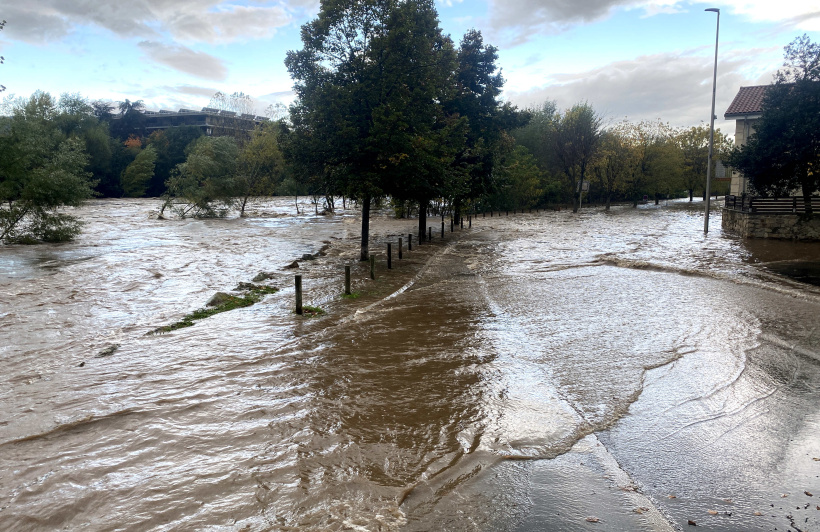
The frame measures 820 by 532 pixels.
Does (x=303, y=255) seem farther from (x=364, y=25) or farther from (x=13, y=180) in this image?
(x=13, y=180)

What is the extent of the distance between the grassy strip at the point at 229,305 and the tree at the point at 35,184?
671 inches

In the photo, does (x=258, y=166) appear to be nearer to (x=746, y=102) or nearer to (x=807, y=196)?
(x=746, y=102)

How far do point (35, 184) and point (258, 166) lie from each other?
2681 centimetres

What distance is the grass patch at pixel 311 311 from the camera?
41.1 feet

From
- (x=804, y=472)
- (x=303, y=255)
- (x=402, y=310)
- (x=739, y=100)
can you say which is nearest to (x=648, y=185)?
(x=739, y=100)

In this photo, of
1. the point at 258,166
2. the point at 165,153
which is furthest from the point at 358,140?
the point at 165,153

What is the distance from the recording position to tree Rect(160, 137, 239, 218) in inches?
1811

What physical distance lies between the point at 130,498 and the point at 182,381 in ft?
10.7

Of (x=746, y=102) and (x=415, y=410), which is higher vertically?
(x=746, y=102)

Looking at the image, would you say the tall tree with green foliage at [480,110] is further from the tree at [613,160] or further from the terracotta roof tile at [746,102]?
the tree at [613,160]

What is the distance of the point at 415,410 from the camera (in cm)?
703

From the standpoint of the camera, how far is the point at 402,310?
43.4 ft

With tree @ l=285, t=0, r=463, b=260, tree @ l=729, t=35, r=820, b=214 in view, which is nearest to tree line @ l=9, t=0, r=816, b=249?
tree @ l=285, t=0, r=463, b=260

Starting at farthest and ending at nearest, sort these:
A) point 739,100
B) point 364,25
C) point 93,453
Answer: point 739,100
point 364,25
point 93,453
